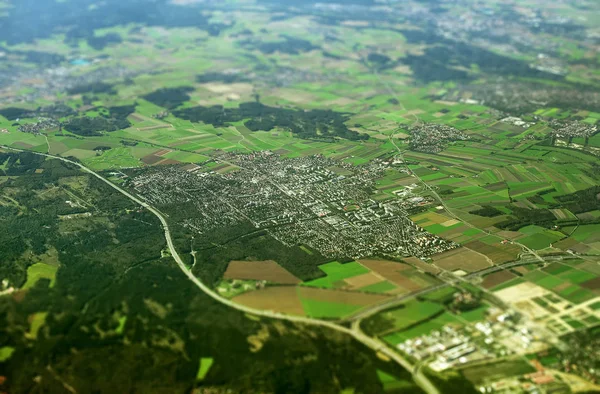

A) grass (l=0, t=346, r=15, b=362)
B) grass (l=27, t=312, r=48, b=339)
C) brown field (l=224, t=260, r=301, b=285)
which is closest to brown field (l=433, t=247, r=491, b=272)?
brown field (l=224, t=260, r=301, b=285)

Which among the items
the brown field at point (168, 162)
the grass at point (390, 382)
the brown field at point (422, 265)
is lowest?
the brown field at point (168, 162)

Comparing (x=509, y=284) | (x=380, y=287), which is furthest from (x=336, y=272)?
(x=509, y=284)

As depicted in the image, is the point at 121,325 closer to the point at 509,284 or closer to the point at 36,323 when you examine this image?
the point at 36,323

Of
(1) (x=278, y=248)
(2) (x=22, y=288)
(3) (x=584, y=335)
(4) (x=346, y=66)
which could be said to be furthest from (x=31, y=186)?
(4) (x=346, y=66)

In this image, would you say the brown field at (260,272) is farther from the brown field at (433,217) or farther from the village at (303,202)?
the brown field at (433,217)

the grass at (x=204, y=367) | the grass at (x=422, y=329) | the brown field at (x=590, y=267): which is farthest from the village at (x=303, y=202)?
the grass at (x=204, y=367)
